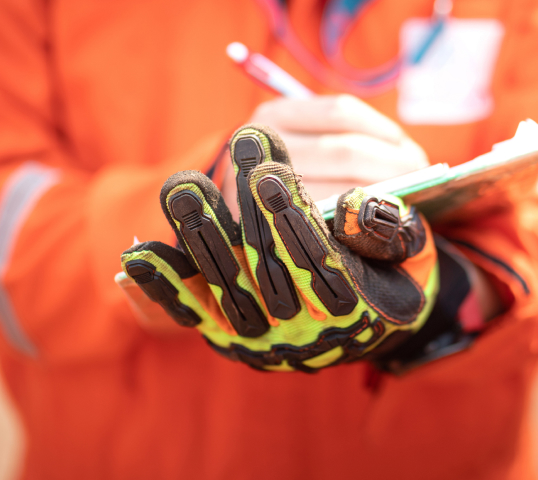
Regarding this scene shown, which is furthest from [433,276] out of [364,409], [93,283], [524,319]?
[93,283]

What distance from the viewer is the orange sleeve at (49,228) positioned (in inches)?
20.5

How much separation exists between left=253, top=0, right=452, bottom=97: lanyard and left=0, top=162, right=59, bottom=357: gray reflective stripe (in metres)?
0.46

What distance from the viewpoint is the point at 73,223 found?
574 mm

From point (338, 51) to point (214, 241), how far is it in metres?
0.47

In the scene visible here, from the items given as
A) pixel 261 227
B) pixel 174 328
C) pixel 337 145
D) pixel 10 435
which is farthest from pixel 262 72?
pixel 10 435

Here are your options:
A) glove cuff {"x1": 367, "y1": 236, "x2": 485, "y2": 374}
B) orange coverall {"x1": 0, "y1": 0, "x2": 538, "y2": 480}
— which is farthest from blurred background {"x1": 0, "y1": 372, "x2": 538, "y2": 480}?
glove cuff {"x1": 367, "y1": 236, "x2": 485, "y2": 374}

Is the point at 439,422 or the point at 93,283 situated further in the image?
the point at 439,422

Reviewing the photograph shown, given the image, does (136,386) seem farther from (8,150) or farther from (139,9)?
(139,9)

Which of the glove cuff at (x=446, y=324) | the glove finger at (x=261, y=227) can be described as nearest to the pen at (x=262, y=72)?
the glove finger at (x=261, y=227)

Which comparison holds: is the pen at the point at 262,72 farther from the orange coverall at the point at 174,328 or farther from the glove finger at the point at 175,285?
the glove finger at the point at 175,285

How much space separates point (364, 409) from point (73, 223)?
2.04 feet

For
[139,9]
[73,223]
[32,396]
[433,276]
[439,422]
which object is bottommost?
[439,422]

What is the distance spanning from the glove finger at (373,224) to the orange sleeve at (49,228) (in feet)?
0.99

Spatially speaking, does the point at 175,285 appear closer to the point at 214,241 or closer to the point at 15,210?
the point at 214,241
